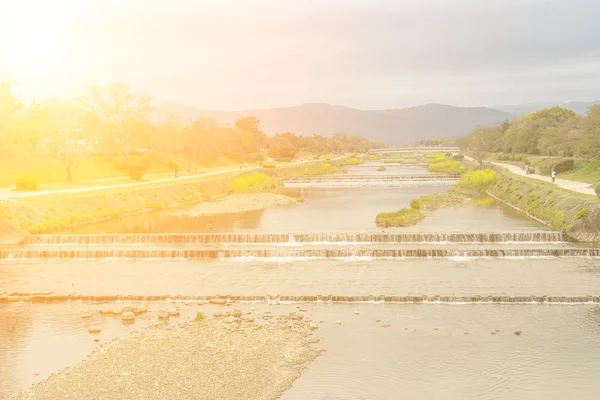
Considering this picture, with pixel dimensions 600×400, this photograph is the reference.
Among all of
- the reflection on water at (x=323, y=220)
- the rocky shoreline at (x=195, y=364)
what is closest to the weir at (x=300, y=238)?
the reflection on water at (x=323, y=220)

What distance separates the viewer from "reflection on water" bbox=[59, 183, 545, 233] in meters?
49.5

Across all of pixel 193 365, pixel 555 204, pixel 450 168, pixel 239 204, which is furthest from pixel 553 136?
pixel 193 365

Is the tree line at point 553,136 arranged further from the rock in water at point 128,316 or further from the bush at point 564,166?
the rock in water at point 128,316

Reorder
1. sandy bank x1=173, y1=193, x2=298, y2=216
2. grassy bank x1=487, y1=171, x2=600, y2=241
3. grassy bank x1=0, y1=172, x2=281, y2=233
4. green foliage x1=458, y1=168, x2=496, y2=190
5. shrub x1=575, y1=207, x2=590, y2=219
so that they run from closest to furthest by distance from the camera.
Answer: grassy bank x1=487, y1=171, x2=600, y2=241, shrub x1=575, y1=207, x2=590, y2=219, grassy bank x1=0, y1=172, x2=281, y2=233, sandy bank x1=173, y1=193, x2=298, y2=216, green foliage x1=458, y1=168, x2=496, y2=190

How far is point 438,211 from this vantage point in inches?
2334

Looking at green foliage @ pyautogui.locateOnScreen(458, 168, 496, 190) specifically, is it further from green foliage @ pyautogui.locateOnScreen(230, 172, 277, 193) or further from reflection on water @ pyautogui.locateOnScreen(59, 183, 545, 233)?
green foliage @ pyautogui.locateOnScreen(230, 172, 277, 193)

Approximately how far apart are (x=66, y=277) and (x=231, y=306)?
474 inches

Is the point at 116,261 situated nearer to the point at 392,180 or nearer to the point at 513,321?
the point at 513,321

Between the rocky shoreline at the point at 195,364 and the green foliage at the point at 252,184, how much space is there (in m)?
58.7

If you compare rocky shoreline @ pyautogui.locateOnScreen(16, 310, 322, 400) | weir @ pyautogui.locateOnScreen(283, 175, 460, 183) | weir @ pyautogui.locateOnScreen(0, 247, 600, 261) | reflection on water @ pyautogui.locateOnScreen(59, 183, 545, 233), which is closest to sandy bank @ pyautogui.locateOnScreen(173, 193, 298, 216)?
reflection on water @ pyautogui.locateOnScreen(59, 183, 545, 233)

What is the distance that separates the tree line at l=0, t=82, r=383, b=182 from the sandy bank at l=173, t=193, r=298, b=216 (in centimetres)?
1513

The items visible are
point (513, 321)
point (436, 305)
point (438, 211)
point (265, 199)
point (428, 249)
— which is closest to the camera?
point (513, 321)

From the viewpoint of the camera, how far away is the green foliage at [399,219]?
164 ft

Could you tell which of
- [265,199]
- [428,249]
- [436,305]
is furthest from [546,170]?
[436,305]
